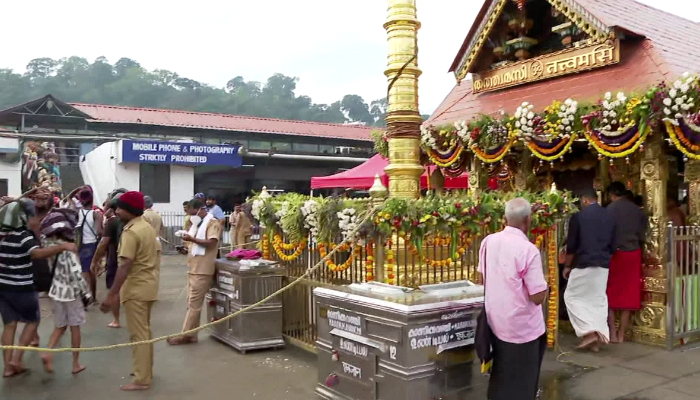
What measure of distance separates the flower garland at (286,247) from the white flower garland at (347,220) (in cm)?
103

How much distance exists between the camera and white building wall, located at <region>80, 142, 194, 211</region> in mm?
20438

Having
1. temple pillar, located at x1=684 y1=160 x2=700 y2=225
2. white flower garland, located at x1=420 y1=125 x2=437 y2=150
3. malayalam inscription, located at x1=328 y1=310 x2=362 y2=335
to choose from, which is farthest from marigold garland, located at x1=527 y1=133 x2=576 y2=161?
malayalam inscription, located at x1=328 y1=310 x2=362 y2=335

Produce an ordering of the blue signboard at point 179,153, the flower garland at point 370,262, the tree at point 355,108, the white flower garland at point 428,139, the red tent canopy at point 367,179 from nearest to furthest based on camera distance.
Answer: the flower garland at point 370,262 < the white flower garland at point 428,139 < the red tent canopy at point 367,179 < the blue signboard at point 179,153 < the tree at point 355,108

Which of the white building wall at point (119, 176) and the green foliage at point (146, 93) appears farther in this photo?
the green foliage at point (146, 93)

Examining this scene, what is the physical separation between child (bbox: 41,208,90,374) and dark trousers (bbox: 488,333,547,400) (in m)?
4.16

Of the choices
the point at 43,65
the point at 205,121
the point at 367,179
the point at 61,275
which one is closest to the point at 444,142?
the point at 367,179

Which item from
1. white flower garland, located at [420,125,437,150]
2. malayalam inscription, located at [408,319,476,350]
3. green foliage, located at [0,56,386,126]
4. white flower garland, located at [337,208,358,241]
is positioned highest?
green foliage, located at [0,56,386,126]

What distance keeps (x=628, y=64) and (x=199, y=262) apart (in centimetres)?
619

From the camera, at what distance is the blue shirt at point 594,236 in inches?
260

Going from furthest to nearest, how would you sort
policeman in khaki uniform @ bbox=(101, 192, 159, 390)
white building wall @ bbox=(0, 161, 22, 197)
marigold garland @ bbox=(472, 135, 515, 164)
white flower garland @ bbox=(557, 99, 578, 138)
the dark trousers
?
white building wall @ bbox=(0, 161, 22, 197)
marigold garland @ bbox=(472, 135, 515, 164)
white flower garland @ bbox=(557, 99, 578, 138)
policeman in khaki uniform @ bbox=(101, 192, 159, 390)
the dark trousers

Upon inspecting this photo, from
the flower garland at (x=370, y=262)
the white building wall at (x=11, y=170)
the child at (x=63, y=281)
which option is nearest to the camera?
the flower garland at (x=370, y=262)

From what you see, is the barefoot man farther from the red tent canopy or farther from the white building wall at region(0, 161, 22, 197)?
the white building wall at region(0, 161, 22, 197)

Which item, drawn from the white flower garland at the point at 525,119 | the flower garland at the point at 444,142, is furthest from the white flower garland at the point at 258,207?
the white flower garland at the point at 525,119

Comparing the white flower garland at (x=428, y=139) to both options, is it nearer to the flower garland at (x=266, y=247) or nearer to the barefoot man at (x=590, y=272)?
the barefoot man at (x=590, y=272)
